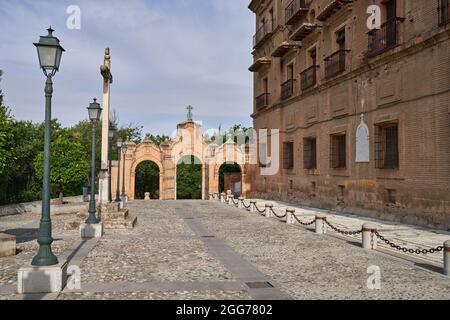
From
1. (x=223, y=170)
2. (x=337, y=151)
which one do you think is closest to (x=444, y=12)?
(x=337, y=151)

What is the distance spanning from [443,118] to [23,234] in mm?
12752

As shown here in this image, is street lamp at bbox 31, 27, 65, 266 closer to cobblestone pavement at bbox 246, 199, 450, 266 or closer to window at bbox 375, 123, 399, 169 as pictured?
cobblestone pavement at bbox 246, 199, 450, 266

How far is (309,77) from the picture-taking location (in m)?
21.0

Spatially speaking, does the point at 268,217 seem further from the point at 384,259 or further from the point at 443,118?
the point at 384,259

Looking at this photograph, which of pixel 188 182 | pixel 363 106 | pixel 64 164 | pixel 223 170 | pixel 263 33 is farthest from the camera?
pixel 188 182

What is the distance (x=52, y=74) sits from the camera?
632 cm

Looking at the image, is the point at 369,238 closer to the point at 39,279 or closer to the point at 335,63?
the point at 39,279

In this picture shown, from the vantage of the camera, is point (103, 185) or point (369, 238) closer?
point (369, 238)

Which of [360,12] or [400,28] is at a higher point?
[360,12]

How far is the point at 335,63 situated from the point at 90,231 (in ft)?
42.6

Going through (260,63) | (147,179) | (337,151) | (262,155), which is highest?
(260,63)

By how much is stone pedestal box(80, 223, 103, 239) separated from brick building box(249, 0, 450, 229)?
32.4 feet

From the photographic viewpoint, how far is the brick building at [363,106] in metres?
12.5

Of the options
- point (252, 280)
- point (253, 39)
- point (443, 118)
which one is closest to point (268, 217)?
point (443, 118)
